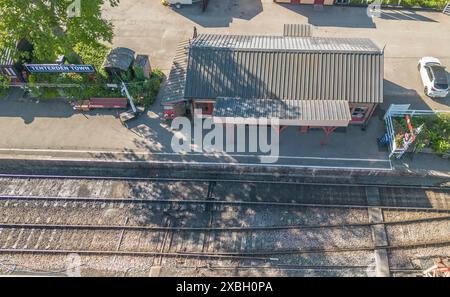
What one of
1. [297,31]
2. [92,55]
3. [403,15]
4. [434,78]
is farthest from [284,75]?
[403,15]

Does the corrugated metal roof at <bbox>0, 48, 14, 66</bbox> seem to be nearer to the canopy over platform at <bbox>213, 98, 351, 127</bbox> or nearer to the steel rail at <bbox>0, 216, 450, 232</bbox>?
the steel rail at <bbox>0, 216, 450, 232</bbox>

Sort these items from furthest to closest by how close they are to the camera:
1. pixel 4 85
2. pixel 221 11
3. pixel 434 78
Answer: pixel 221 11 < pixel 4 85 < pixel 434 78

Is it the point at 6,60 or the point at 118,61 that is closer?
the point at 6,60

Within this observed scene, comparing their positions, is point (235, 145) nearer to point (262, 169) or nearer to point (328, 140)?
point (262, 169)

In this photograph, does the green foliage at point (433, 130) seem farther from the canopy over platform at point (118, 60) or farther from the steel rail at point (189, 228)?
the canopy over platform at point (118, 60)

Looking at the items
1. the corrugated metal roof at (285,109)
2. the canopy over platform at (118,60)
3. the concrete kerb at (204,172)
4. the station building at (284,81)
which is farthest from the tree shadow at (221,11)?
the concrete kerb at (204,172)

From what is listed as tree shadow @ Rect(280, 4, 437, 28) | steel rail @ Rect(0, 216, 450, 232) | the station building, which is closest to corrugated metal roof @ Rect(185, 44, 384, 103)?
the station building

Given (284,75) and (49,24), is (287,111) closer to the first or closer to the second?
(284,75)
